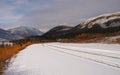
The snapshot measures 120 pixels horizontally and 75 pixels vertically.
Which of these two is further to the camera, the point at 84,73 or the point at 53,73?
the point at 53,73

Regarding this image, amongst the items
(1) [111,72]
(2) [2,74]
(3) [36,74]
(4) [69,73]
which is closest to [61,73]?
(4) [69,73]

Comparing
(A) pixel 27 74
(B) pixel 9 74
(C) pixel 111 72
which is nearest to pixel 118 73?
(C) pixel 111 72

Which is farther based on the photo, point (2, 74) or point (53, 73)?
point (2, 74)

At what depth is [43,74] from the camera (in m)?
12.4

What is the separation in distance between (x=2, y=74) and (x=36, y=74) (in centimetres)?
223

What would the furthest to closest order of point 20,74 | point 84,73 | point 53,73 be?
point 20,74, point 53,73, point 84,73

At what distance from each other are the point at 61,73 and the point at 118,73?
8.73 feet

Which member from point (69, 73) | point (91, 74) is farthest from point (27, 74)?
point (91, 74)

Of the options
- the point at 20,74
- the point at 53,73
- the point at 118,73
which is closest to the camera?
the point at 118,73

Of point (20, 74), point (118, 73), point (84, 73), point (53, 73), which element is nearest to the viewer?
point (118, 73)

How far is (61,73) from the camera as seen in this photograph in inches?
478

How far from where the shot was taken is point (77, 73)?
11.7m

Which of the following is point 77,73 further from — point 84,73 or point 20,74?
point 20,74

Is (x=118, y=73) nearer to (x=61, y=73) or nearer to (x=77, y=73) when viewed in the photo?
(x=77, y=73)
